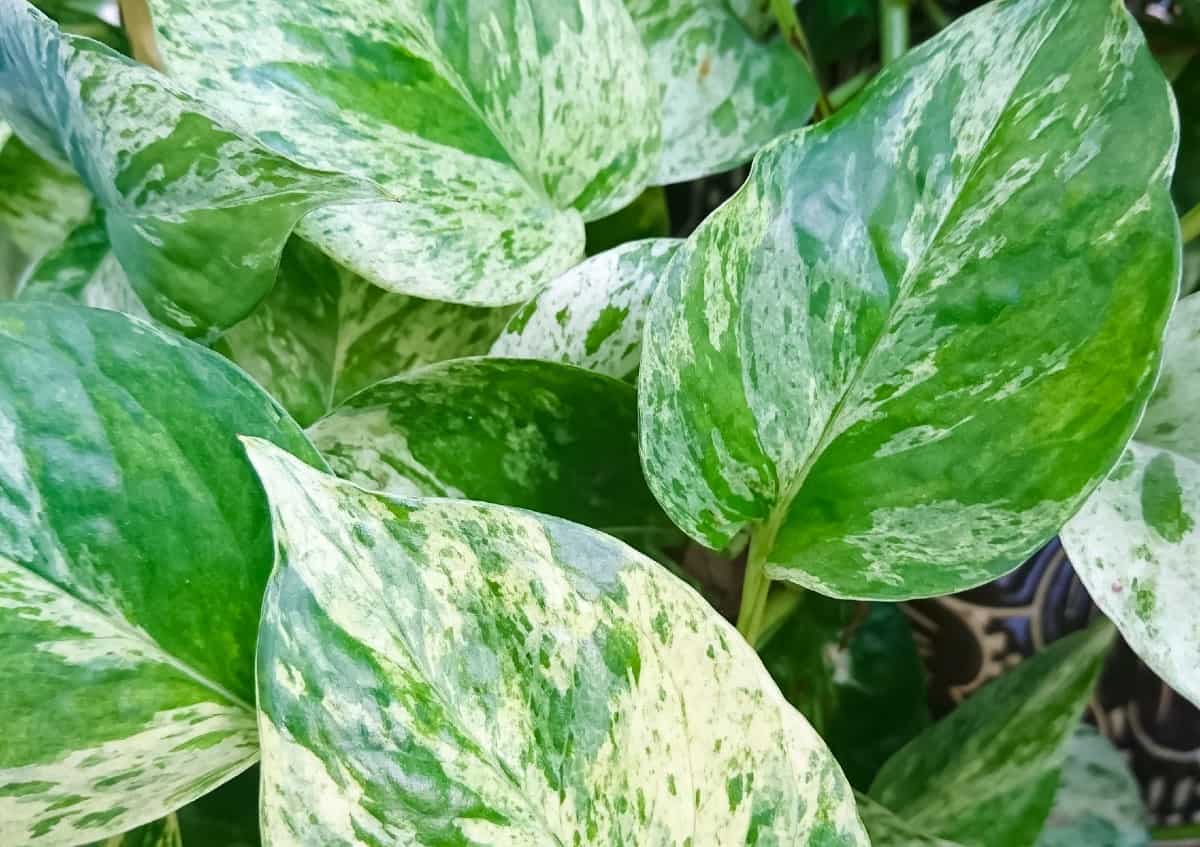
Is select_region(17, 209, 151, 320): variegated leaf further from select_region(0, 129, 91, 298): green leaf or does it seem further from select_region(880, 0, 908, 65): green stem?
select_region(880, 0, 908, 65): green stem

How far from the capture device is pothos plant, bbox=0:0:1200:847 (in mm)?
201

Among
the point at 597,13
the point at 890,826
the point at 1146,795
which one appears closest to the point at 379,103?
the point at 597,13

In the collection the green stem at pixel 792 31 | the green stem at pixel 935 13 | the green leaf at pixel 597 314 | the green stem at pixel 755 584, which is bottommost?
the green stem at pixel 755 584

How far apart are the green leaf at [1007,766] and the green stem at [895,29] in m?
0.30

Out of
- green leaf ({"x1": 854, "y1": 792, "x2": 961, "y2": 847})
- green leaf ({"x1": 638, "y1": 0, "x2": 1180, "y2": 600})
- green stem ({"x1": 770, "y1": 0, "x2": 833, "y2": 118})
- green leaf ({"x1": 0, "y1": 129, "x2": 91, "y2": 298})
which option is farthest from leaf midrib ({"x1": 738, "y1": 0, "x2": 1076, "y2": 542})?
green leaf ({"x1": 0, "y1": 129, "x2": 91, "y2": 298})

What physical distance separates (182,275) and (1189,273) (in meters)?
0.43

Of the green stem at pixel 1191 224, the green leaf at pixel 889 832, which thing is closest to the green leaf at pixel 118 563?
the green leaf at pixel 889 832

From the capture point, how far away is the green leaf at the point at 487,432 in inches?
12.0

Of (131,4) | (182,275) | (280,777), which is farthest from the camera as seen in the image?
(131,4)

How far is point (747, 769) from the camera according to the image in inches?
9.0

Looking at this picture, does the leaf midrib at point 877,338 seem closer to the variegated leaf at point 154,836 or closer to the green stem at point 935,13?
the variegated leaf at point 154,836

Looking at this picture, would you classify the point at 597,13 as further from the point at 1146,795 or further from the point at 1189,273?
the point at 1146,795

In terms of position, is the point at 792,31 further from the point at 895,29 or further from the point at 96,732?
the point at 96,732

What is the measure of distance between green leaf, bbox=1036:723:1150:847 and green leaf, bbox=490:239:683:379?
0.90 ft
